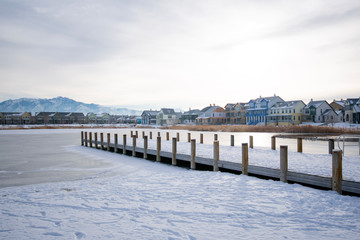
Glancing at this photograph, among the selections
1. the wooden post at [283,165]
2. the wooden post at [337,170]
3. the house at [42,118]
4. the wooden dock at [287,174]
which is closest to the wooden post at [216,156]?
the wooden dock at [287,174]

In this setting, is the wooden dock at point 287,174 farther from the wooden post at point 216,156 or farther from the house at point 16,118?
the house at point 16,118

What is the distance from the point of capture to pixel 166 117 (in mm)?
128500

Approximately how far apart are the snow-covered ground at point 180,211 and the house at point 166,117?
11749 cm

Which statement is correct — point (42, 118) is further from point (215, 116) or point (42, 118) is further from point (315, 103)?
point (315, 103)

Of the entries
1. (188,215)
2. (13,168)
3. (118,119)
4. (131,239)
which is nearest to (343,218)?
(188,215)

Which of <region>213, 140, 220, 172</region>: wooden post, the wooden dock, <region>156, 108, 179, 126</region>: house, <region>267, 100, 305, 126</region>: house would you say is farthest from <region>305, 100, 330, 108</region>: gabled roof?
<region>213, 140, 220, 172</region>: wooden post

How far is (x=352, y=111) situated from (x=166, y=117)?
7798 cm

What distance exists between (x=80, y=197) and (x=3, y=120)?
145047 millimetres

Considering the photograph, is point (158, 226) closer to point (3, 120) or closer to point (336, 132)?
point (336, 132)

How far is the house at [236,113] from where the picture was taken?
97.0 meters

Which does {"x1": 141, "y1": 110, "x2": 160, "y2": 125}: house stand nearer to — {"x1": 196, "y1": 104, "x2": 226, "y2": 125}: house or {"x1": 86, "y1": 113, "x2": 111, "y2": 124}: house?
{"x1": 86, "y1": 113, "x2": 111, "y2": 124}: house

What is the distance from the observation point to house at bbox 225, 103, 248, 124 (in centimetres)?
9700

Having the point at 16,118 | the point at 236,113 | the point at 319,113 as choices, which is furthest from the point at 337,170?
the point at 16,118

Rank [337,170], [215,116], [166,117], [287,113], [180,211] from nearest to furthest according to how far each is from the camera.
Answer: [180,211] → [337,170] → [287,113] → [215,116] → [166,117]
